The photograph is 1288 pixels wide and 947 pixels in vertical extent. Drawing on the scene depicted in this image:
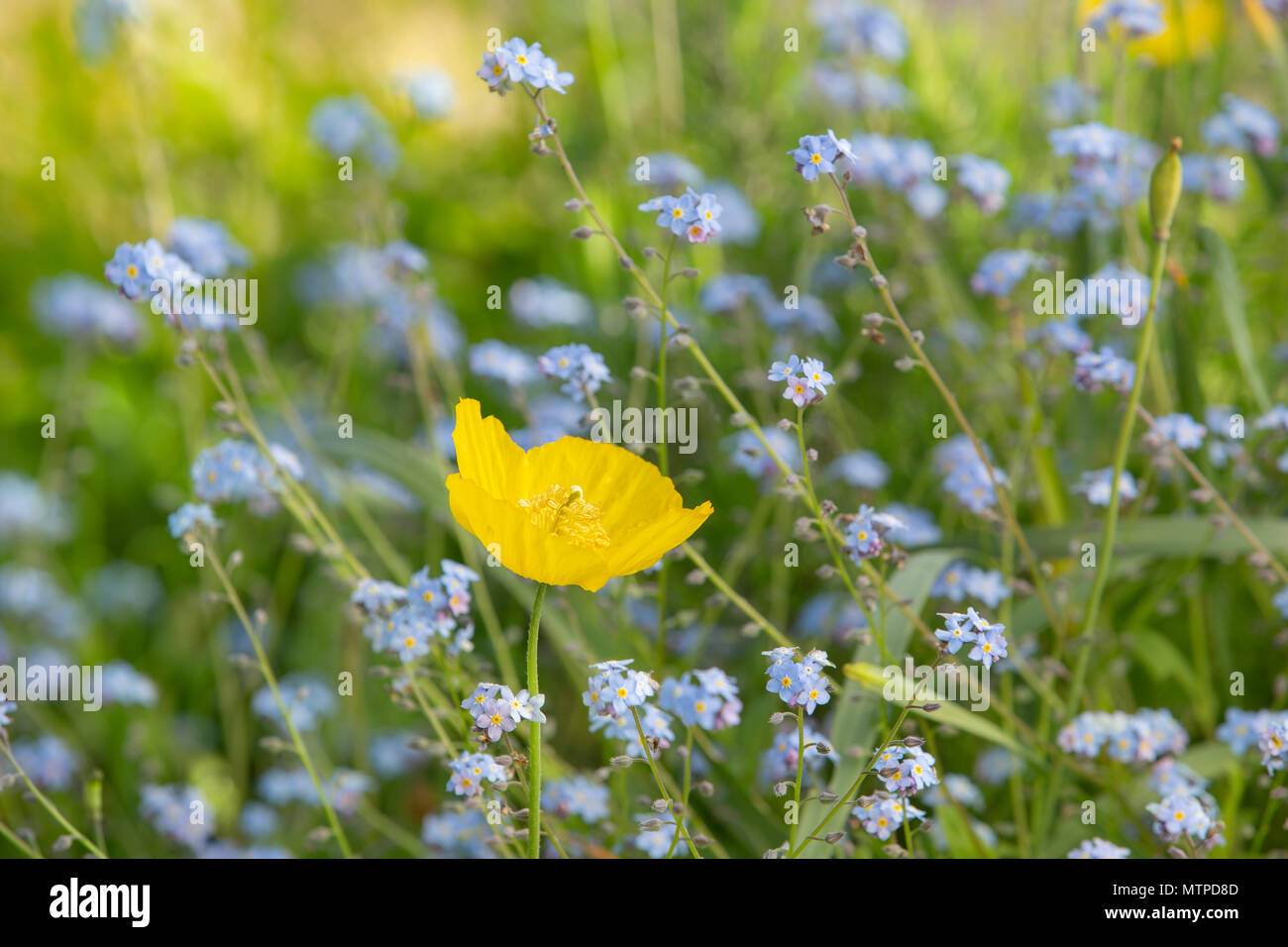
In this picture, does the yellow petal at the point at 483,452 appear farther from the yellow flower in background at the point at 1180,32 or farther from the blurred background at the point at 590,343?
the yellow flower in background at the point at 1180,32

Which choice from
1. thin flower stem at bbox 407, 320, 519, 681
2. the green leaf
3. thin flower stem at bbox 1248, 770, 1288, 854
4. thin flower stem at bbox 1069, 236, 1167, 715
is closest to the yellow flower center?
thin flower stem at bbox 407, 320, 519, 681

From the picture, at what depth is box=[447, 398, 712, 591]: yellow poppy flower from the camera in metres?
1.05

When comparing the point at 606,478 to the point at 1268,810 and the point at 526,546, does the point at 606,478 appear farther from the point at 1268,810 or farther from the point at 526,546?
the point at 1268,810

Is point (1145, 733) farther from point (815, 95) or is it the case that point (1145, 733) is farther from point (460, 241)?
point (460, 241)

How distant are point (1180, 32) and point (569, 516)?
187cm

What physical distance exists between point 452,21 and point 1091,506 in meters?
3.99

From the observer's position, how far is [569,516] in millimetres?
1150

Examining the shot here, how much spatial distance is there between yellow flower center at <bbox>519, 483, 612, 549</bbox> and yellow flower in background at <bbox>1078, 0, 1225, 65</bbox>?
57.3 inches

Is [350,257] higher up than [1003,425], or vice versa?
[350,257]

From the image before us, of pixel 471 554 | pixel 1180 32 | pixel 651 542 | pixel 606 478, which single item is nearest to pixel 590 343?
pixel 471 554

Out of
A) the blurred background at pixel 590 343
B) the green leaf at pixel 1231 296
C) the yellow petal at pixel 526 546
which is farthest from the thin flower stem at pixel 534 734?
the green leaf at pixel 1231 296

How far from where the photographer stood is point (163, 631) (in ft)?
8.49
